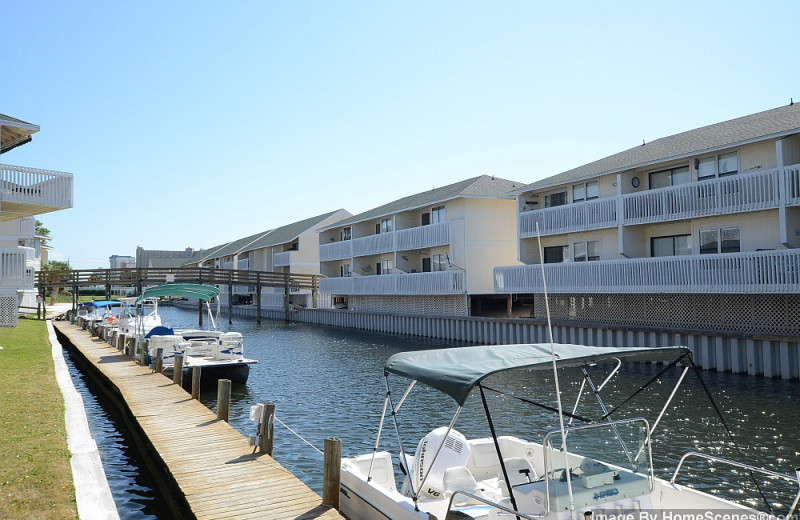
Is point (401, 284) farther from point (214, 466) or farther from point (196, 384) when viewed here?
point (214, 466)

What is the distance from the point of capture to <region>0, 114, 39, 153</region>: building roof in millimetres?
25312

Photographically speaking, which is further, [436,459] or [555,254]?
[555,254]

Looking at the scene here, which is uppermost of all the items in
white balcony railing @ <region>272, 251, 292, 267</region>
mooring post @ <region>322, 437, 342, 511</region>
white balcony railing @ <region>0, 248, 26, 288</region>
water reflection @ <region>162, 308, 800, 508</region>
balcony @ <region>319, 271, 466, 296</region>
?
white balcony railing @ <region>272, 251, 292, 267</region>

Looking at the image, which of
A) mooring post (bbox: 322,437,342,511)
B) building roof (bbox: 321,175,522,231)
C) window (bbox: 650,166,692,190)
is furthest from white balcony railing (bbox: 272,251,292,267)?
mooring post (bbox: 322,437,342,511)

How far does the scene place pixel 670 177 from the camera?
27234 millimetres

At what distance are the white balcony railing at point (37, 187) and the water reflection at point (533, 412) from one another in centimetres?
1214

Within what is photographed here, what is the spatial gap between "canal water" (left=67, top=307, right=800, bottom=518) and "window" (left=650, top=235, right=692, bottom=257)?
18.2 feet

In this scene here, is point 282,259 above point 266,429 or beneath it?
above

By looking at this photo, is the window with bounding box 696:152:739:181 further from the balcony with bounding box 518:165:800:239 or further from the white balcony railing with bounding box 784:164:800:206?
the white balcony railing with bounding box 784:164:800:206

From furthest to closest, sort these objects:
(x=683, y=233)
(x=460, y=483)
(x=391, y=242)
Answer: (x=391, y=242) < (x=683, y=233) < (x=460, y=483)

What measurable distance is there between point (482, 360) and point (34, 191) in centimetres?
2571

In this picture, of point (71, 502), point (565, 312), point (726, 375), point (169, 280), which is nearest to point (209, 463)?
point (71, 502)

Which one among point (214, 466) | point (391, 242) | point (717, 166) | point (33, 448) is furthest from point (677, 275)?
point (391, 242)

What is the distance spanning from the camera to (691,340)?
75.6 ft
